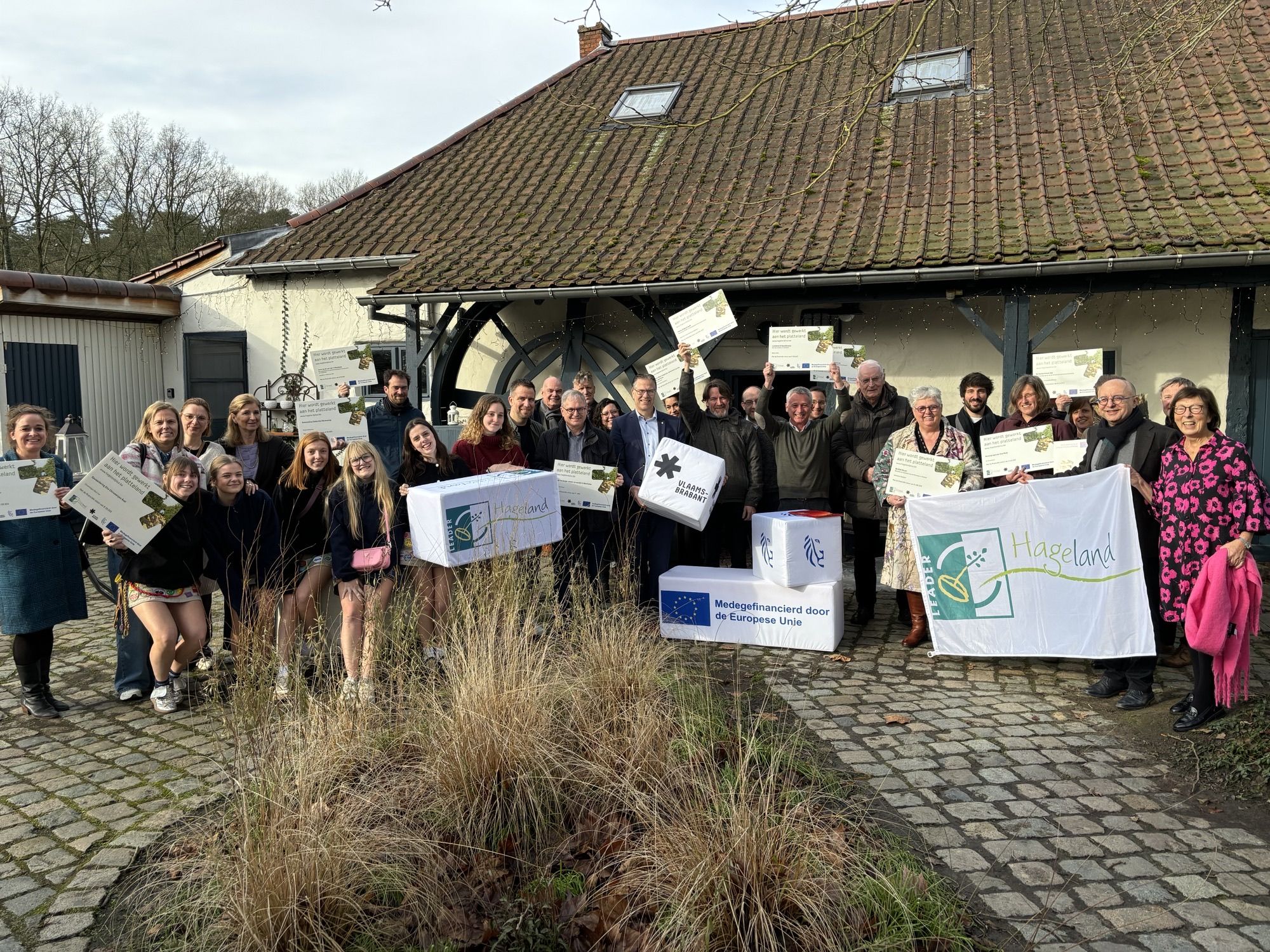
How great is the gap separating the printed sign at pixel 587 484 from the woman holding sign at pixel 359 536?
1349mm

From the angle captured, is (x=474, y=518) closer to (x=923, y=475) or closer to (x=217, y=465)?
(x=217, y=465)

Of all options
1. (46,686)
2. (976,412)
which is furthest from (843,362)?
(46,686)

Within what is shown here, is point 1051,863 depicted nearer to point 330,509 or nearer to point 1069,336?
point 330,509

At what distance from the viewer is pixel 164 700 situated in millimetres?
5422

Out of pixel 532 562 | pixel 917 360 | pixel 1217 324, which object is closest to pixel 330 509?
pixel 532 562

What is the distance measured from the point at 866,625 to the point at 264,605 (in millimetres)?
4663

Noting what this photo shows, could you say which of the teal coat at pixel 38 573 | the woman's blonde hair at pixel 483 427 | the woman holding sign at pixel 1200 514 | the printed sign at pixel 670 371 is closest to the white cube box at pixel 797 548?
the printed sign at pixel 670 371

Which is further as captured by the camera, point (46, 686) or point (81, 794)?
point (46, 686)

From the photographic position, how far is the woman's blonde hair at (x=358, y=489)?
5.35 m

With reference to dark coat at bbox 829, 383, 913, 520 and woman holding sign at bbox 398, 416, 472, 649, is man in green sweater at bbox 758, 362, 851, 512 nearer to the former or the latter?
dark coat at bbox 829, 383, 913, 520

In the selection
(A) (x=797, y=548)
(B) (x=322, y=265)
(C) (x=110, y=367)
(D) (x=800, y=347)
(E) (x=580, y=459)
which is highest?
(B) (x=322, y=265)

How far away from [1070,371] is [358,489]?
5.37m

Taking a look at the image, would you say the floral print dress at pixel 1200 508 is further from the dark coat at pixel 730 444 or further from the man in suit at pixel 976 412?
the dark coat at pixel 730 444

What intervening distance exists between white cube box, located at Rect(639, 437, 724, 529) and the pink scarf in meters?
2.82
